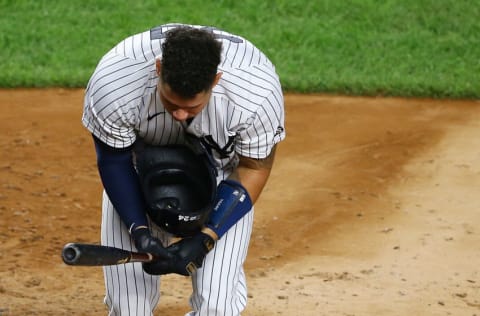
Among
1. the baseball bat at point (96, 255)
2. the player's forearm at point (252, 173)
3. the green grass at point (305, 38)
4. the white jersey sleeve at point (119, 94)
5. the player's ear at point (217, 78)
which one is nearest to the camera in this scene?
the baseball bat at point (96, 255)

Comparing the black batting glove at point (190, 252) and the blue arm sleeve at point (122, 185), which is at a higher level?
the blue arm sleeve at point (122, 185)

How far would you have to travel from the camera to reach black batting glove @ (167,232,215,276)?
4.44 m

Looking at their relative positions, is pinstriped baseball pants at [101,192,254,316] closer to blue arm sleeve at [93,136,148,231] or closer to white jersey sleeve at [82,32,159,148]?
blue arm sleeve at [93,136,148,231]

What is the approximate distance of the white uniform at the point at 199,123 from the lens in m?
4.43

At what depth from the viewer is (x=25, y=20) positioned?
1058cm

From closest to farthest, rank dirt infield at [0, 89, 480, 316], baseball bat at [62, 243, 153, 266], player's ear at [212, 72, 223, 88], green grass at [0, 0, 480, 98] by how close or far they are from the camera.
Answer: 1. baseball bat at [62, 243, 153, 266]
2. player's ear at [212, 72, 223, 88]
3. dirt infield at [0, 89, 480, 316]
4. green grass at [0, 0, 480, 98]

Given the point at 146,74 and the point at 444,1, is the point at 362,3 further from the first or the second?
the point at 146,74

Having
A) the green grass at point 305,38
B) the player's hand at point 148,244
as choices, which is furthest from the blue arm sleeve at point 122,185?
the green grass at point 305,38

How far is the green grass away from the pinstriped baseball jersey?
479 cm

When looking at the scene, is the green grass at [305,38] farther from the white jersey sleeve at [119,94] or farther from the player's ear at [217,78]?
the player's ear at [217,78]

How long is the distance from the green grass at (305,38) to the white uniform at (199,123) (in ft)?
15.5

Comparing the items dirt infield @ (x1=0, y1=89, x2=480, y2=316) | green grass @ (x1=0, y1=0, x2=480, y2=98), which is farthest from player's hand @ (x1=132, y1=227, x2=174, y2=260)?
green grass @ (x1=0, y1=0, x2=480, y2=98)

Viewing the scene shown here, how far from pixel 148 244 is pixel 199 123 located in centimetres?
49

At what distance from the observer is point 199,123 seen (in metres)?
4.46
